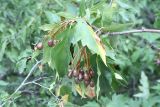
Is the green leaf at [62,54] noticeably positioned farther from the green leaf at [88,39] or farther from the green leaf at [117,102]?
the green leaf at [117,102]

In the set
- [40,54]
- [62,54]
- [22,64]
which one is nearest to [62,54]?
[62,54]

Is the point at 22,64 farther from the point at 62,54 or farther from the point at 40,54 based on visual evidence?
the point at 62,54

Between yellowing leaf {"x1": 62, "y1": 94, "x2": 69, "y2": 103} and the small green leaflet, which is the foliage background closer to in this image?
yellowing leaf {"x1": 62, "y1": 94, "x2": 69, "y2": 103}

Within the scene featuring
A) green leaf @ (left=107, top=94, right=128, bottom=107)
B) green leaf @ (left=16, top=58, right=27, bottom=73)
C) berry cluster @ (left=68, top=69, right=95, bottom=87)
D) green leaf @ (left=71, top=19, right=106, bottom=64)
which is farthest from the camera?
green leaf @ (left=107, top=94, right=128, bottom=107)

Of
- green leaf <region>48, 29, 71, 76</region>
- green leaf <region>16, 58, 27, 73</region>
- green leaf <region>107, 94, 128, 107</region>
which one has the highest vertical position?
green leaf <region>48, 29, 71, 76</region>

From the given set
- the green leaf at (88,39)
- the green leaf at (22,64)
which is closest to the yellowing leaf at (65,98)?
the green leaf at (22,64)

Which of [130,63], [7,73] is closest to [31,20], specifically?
[7,73]

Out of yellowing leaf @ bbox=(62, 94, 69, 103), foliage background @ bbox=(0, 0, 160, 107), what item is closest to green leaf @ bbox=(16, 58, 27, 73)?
foliage background @ bbox=(0, 0, 160, 107)
